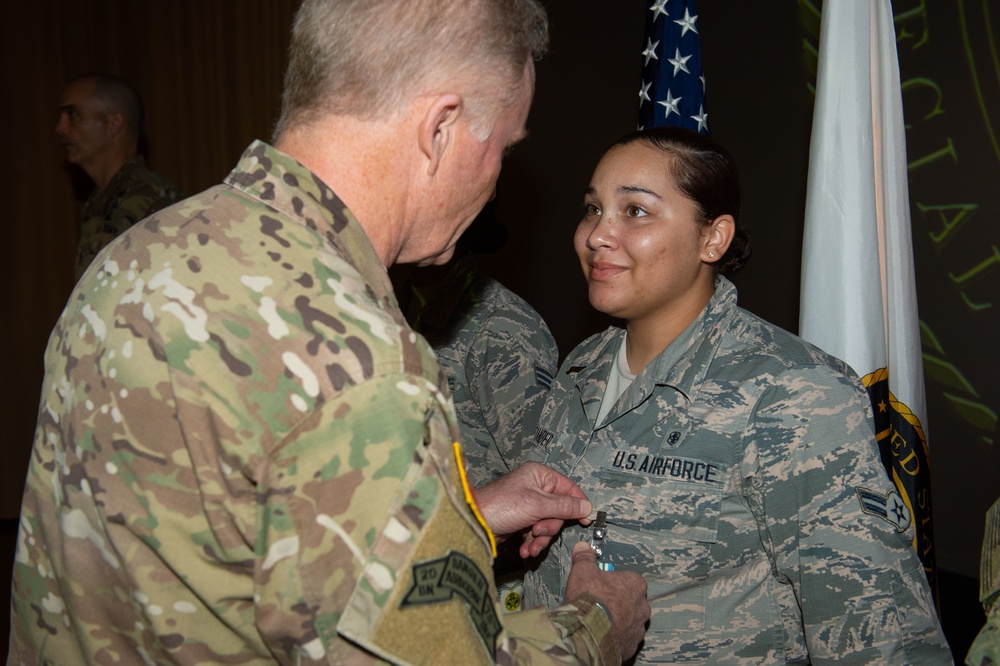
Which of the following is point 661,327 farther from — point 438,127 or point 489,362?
point 438,127

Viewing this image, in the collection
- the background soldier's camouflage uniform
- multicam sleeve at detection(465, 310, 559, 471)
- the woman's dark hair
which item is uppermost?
the woman's dark hair

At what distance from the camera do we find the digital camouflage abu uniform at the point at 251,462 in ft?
2.37

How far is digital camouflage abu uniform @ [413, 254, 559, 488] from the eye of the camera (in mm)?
2174

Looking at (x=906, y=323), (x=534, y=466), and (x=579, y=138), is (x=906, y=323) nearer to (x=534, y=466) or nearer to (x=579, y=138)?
(x=534, y=466)

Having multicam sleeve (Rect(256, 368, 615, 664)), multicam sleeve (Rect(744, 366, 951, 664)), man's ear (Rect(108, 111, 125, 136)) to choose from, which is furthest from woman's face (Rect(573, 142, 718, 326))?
man's ear (Rect(108, 111, 125, 136))

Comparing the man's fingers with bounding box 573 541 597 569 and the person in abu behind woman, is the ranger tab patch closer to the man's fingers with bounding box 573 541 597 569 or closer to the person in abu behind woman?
the man's fingers with bounding box 573 541 597 569

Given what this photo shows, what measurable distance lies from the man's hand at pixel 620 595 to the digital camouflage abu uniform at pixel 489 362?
2.88ft

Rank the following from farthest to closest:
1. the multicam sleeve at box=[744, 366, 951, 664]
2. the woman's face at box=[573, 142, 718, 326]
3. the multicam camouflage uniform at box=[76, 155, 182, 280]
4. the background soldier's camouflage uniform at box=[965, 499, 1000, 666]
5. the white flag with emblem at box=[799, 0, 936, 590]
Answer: the multicam camouflage uniform at box=[76, 155, 182, 280] → the white flag with emblem at box=[799, 0, 936, 590] → the woman's face at box=[573, 142, 718, 326] → the multicam sleeve at box=[744, 366, 951, 664] → the background soldier's camouflage uniform at box=[965, 499, 1000, 666]

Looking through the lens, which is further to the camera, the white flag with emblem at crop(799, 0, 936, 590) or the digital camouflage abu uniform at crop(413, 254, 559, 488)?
the digital camouflage abu uniform at crop(413, 254, 559, 488)

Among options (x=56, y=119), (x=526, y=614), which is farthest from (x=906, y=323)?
(x=56, y=119)

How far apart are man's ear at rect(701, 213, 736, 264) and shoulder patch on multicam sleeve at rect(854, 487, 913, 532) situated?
22.3 inches

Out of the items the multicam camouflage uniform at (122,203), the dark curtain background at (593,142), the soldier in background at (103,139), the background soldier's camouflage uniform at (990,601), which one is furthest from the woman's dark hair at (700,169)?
the soldier in background at (103,139)

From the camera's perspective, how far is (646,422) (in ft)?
5.14

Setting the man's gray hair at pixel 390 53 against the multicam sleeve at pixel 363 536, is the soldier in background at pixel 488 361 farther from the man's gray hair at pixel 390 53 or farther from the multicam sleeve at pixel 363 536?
the multicam sleeve at pixel 363 536
